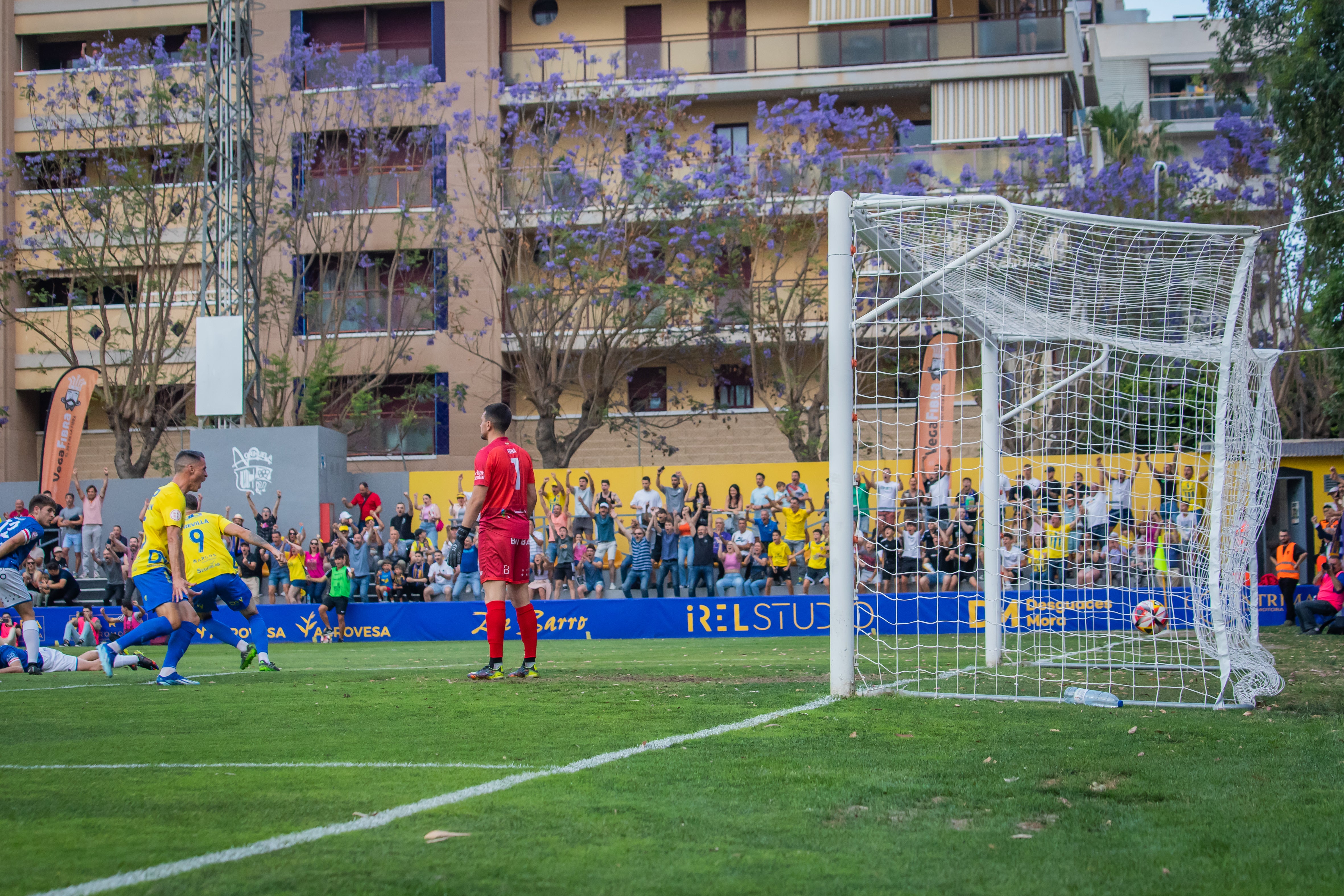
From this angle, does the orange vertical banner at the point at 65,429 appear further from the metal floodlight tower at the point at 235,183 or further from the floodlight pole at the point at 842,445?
the floodlight pole at the point at 842,445

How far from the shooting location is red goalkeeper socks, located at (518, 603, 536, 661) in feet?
31.2

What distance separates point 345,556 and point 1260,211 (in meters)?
24.1

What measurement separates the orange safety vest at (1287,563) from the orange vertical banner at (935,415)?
5.47m

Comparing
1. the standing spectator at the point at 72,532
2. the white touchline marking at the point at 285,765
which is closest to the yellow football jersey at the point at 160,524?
the white touchline marking at the point at 285,765

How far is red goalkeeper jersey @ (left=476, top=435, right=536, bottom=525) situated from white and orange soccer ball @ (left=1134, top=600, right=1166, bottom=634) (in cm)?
509

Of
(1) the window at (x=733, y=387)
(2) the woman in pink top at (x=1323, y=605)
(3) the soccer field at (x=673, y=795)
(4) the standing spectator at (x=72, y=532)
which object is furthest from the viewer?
(1) the window at (x=733, y=387)

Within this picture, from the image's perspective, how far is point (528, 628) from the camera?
9.55 m

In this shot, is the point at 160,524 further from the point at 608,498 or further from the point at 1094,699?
the point at 608,498

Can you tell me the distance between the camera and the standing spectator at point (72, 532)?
25.4m

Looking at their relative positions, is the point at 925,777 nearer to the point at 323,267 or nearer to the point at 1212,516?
the point at 1212,516

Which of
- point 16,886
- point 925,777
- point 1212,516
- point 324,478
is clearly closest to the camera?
point 16,886

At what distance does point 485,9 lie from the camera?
3588cm

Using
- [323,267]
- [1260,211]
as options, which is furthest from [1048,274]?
[323,267]

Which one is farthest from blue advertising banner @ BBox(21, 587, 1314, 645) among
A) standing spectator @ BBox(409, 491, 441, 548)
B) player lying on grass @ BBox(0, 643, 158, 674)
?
player lying on grass @ BBox(0, 643, 158, 674)
